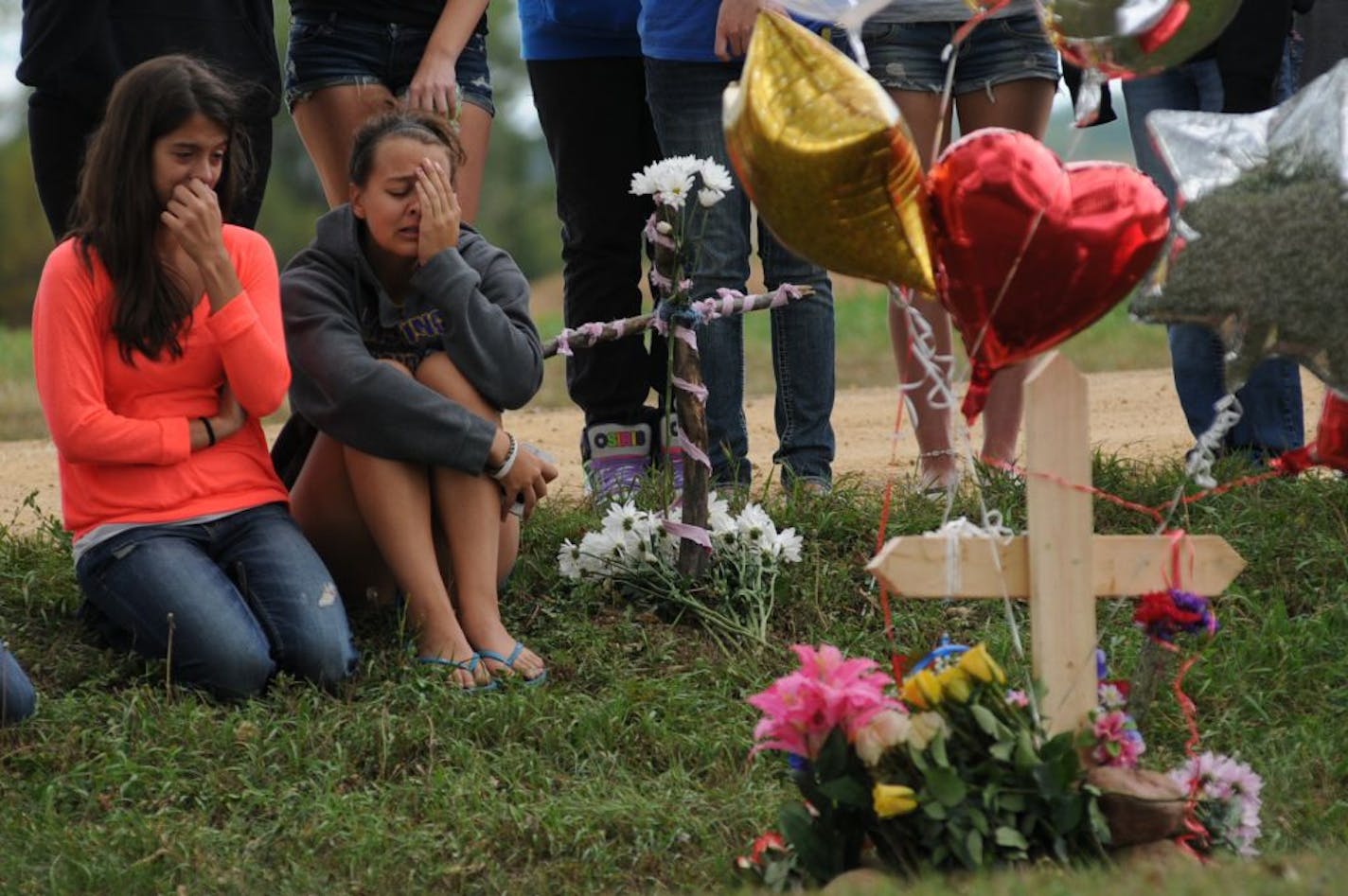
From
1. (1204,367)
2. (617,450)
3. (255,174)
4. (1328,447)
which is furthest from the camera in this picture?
(617,450)

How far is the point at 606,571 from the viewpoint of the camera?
→ 4.30 m

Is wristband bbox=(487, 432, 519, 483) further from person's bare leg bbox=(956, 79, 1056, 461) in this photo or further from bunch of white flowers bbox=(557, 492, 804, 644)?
person's bare leg bbox=(956, 79, 1056, 461)

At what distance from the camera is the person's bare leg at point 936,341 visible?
15.0 ft

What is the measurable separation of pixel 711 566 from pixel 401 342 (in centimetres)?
89

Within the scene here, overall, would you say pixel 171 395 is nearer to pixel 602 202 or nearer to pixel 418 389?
pixel 418 389

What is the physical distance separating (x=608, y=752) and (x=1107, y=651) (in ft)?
3.80

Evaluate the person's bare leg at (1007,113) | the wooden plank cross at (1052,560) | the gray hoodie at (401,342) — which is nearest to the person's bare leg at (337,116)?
the gray hoodie at (401,342)

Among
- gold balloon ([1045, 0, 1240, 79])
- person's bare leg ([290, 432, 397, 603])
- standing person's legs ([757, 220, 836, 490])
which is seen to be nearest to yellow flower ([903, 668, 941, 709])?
gold balloon ([1045, 0, 1240, 79])

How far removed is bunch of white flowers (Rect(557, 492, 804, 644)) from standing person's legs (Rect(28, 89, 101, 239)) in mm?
1539

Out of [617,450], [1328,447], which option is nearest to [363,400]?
[617,450]

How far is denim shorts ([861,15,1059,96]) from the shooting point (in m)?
4.55

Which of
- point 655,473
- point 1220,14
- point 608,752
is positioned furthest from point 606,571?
point 1220,14

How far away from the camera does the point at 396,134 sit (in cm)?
393

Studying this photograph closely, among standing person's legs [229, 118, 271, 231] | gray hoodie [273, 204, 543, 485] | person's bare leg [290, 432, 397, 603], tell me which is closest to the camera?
gray hoodie [273, 204, 543, 485]
